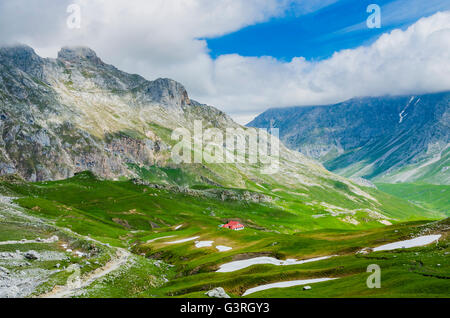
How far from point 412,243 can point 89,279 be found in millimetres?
55050

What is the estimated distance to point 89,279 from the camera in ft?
191

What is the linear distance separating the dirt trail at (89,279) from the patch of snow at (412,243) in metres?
48.4

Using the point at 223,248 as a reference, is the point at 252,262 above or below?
above

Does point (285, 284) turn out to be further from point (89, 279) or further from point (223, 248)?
point (223, 248)

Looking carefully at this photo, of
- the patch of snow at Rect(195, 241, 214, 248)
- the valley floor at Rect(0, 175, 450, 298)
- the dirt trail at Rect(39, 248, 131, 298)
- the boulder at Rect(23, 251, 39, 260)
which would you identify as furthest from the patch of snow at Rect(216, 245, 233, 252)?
the boulder at Rect(23, 251, 39, 260)

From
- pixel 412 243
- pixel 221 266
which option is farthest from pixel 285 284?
pixel 412 243

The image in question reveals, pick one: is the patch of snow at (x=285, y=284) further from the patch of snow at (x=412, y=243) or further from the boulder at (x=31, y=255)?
the boulder at (x=31, y=255)

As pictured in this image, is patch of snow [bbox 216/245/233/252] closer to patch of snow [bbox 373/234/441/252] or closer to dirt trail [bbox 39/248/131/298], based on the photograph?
dirt trail [bbox 39/248/131/298]

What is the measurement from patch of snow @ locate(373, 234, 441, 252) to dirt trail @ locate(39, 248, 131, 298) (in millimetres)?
48447

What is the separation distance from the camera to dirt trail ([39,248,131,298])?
156ft

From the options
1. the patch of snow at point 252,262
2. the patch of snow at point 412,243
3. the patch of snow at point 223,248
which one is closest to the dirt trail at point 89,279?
the patch of snow at point 252,262

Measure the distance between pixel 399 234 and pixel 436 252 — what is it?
76.0 ft
